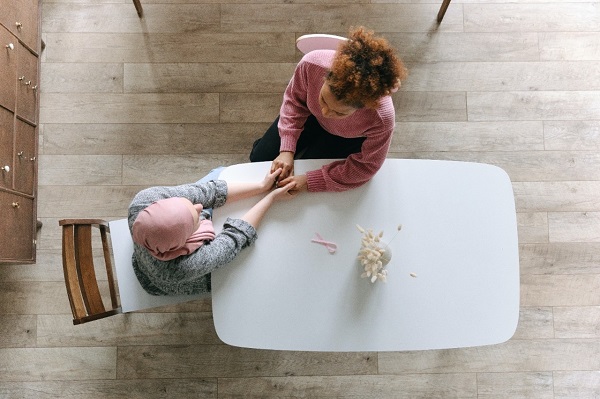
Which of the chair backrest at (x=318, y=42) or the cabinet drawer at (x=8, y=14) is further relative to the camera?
the cabinet drawer at (x=8, y=14)

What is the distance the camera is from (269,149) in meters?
1.88

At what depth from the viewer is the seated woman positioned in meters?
1.37

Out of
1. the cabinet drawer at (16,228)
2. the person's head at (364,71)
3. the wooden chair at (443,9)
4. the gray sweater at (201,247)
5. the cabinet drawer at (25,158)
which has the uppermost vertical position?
the person's head at (364,71)

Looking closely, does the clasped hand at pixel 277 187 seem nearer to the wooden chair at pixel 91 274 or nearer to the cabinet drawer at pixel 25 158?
the wooden chair at pixel 91 274

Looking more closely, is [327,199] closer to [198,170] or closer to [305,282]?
[305,282]

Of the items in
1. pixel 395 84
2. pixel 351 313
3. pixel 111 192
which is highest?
pixel 395 84

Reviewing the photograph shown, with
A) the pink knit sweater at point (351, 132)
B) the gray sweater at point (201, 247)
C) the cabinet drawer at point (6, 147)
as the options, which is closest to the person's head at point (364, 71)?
the pink knit sweater at point (351, 132)

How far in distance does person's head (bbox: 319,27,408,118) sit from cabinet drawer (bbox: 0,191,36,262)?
1290 millimetres

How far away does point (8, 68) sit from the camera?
6.27 feet

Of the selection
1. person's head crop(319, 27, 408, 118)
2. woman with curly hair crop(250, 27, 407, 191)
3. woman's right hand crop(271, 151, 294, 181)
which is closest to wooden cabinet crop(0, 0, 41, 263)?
woman with curly hair crop(250, 27, 407, 191)

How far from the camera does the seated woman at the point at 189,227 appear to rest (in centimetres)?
137

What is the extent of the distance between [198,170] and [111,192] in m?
0.39

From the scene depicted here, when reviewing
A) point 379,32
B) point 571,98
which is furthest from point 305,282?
point 571,98

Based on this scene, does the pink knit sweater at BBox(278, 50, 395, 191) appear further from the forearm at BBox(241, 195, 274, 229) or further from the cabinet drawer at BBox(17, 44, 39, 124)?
the cabinet drawer at BBox(17, 44, 39, 124)
